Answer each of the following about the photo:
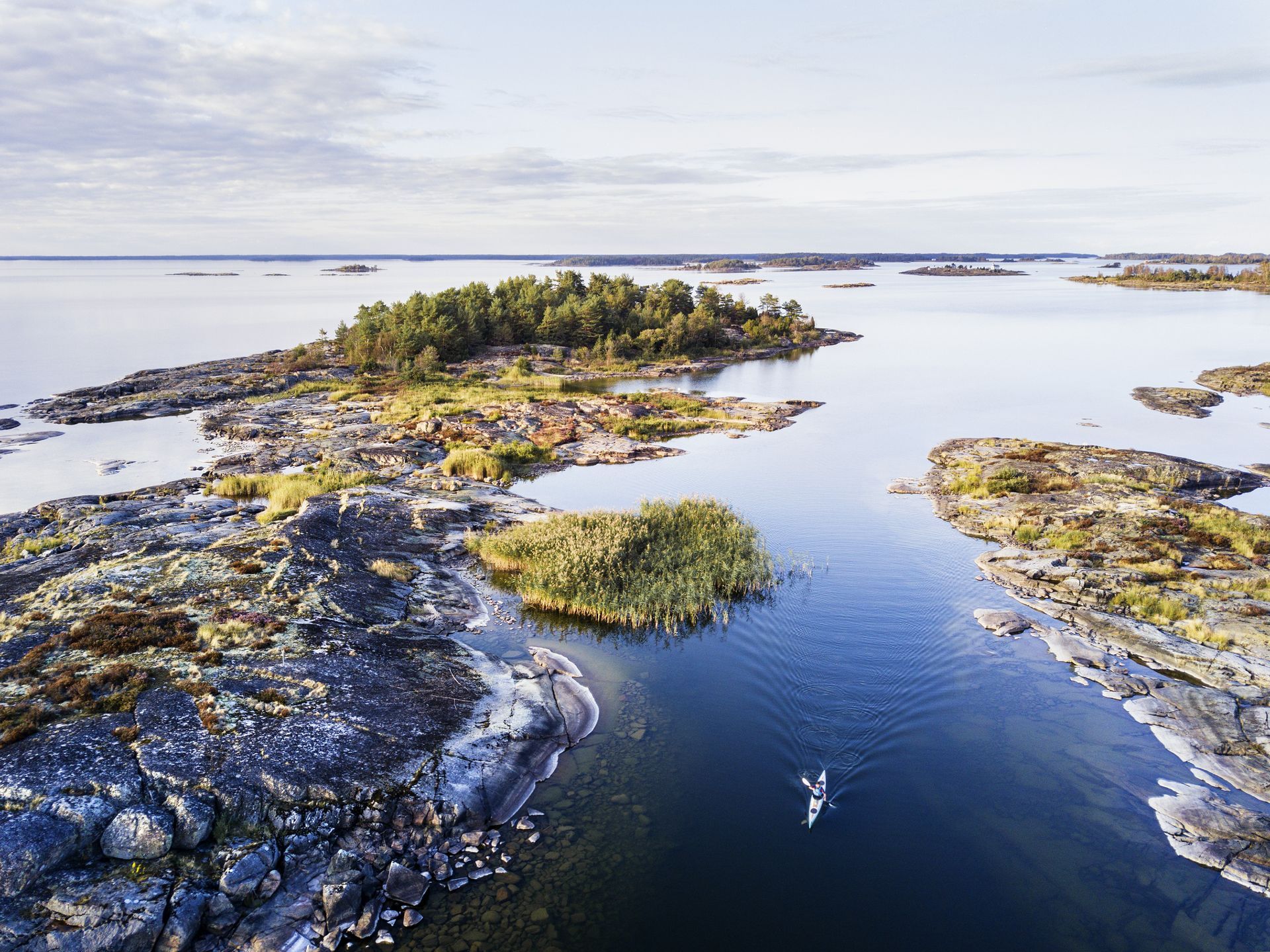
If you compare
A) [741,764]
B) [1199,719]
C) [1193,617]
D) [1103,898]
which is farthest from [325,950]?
[1193,617]

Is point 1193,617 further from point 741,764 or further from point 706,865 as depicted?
point 706,865

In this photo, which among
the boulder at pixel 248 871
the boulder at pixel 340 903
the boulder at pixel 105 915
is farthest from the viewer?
the boulder at pixel 340 903

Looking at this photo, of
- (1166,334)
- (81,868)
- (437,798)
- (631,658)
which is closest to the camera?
(81,868)

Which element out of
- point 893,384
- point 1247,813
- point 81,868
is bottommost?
point 893,384

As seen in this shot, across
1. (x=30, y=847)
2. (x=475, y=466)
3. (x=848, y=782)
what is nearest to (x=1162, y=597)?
(x=848, y=782)

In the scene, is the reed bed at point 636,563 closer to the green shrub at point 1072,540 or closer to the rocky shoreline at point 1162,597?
the rocky shoreline at point 1162,597

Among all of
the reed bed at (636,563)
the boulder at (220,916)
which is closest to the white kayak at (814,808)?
the reed bed at (636,563)

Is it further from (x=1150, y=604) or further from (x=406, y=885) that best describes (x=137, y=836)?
(x=1150, y=604)
